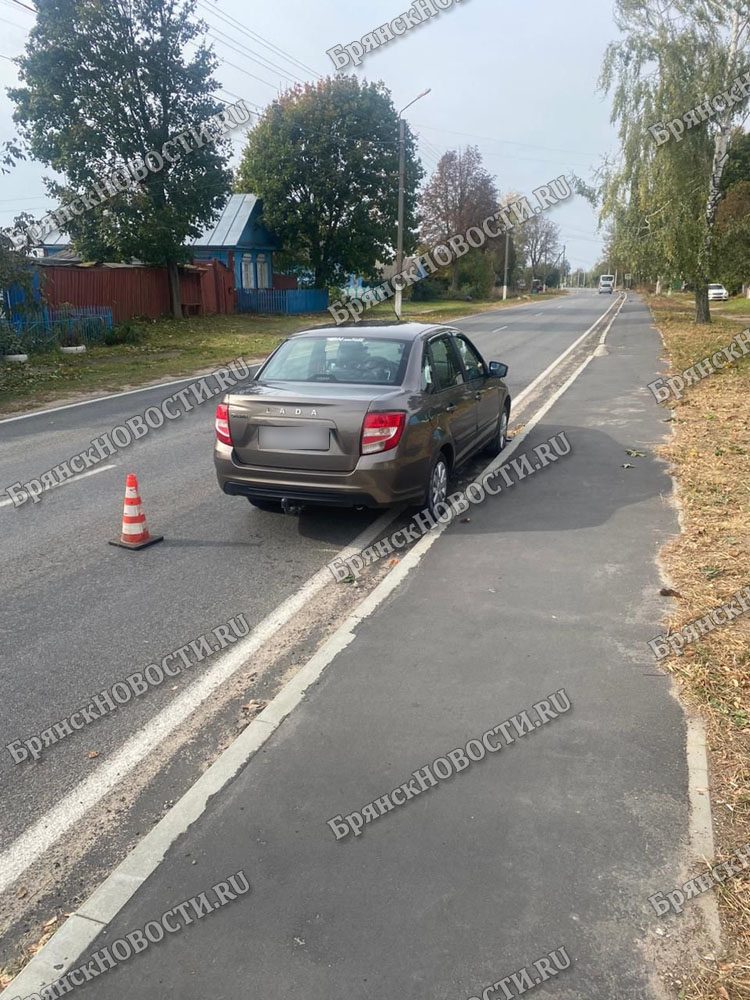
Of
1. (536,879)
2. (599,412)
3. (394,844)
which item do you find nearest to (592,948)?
(536,879)

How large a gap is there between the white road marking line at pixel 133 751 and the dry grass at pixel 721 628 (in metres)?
2.14

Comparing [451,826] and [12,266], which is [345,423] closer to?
[451,826]

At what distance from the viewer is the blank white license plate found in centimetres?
607

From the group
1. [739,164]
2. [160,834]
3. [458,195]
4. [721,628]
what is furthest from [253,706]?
[458,195]

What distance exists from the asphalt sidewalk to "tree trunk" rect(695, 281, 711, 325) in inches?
1030

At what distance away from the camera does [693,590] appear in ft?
17.2

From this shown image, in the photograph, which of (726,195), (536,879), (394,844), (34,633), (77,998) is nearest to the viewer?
(77,998)

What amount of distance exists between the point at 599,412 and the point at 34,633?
9619 mm

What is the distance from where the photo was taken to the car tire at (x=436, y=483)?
6.71m

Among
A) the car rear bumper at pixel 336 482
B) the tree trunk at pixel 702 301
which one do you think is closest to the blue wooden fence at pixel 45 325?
the car rear bumper at pixel 336 482

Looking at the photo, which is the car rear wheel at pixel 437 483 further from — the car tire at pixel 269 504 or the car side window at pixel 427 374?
the car tire at pixel 269 504

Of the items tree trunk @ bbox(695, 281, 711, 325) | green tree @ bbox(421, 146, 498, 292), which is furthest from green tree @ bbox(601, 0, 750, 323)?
green tree @ bbox(421, 146, 498, 292)

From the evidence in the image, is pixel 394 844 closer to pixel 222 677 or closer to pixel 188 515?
pixel 222 677

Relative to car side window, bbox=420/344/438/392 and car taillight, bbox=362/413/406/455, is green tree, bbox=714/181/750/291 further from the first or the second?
car taillight, bbox=362/413/406/455
